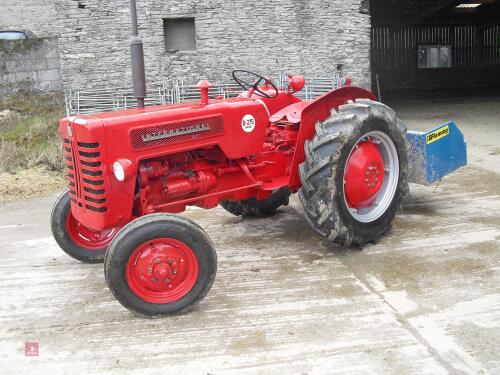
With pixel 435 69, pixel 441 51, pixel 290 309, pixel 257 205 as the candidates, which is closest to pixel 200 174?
pixel 290 309

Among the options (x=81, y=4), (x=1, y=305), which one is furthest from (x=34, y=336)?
(x=81, y=4)

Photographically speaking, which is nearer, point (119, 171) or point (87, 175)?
point (119, 171)

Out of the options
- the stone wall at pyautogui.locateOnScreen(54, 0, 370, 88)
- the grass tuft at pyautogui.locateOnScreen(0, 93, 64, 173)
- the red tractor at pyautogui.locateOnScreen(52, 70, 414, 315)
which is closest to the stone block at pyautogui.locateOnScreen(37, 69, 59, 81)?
the grass tuft at pyautogui.locateOnScreen(0, 93, 64, 173)

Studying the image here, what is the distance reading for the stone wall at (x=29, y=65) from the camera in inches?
404

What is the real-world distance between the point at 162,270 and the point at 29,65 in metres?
8.22

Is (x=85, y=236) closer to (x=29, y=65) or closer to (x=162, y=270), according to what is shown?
(x=162, y=270)

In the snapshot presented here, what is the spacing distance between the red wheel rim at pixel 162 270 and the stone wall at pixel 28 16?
51.1ft

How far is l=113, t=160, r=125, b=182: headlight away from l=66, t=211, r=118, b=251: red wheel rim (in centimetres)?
107

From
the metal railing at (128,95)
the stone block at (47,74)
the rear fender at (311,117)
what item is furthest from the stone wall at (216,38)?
the rear fender at (311,117)

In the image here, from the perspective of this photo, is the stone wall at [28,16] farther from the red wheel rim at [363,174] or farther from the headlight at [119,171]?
the headlight at [119,171]

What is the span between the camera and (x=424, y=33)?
20.9 metres

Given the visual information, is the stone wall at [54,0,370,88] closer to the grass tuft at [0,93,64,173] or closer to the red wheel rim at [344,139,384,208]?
the grass tuft at [0,93,64,173]

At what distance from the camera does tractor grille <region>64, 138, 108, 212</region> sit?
3531 mm

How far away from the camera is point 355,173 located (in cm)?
438
